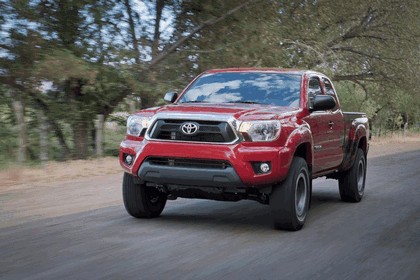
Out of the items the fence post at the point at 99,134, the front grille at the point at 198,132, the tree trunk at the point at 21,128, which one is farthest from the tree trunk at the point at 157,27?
the front grille at the point at 198,132

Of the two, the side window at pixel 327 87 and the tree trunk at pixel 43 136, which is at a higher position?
the side window at pixel 327 87

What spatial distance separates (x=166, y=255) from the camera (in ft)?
20.9

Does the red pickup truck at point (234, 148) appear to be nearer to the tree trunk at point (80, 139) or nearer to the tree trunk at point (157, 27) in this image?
the tree trunk at point (157, 27)

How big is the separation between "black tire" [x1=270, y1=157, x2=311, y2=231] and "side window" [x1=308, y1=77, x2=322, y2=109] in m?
1.23

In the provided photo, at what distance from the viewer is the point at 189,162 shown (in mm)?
7516

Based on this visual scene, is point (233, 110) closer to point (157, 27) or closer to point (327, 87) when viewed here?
point (327, 87)

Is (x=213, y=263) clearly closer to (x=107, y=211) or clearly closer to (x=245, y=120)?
(x=245, y=120)

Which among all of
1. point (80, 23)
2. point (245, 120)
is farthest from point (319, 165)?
point (80, 23)

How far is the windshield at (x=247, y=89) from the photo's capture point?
8.74 metres

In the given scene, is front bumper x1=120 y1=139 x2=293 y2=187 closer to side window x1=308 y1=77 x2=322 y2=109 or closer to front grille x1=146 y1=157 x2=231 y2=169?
front grille x1=146 y1=157 x2=231 y2=169

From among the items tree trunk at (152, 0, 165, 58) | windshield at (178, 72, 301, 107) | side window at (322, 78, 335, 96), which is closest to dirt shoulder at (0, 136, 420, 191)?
tree trunk at (152, 0, 165, 58)

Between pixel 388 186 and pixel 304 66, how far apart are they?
11189 mm

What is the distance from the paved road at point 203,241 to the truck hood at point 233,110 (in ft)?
4.27

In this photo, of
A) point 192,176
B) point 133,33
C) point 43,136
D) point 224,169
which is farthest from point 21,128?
point 224,169
